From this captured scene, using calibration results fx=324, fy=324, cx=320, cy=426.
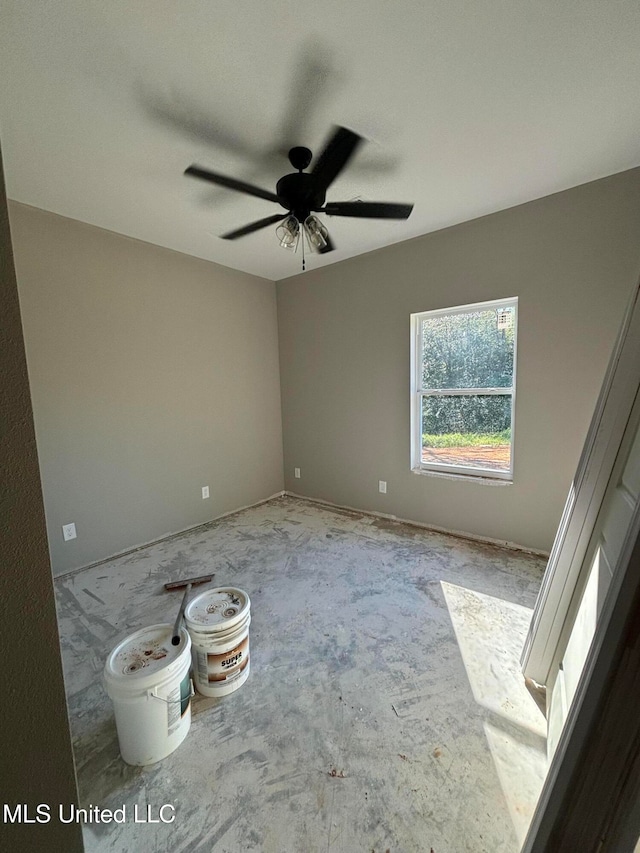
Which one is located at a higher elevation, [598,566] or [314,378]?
[314,378]

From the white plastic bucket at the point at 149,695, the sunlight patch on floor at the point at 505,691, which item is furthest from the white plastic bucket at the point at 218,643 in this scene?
the sunlight patch on floor at the point at 505,691

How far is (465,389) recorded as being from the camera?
9.30 ft

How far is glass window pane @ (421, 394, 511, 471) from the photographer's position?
2697 millimetres

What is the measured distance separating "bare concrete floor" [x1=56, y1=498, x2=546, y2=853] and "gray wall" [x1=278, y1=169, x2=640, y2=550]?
0.68 m

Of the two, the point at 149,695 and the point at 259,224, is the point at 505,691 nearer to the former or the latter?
the point at 149,695

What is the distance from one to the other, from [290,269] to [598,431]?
→ 316cm

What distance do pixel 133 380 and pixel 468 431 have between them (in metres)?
2.96

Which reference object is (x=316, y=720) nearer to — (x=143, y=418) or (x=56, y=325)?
(x=143, y=418)

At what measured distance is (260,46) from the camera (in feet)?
4.10

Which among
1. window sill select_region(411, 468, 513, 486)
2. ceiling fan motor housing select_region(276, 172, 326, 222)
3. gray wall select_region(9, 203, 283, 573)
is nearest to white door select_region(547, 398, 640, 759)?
window sill select_region(411, 468, 513, 486)

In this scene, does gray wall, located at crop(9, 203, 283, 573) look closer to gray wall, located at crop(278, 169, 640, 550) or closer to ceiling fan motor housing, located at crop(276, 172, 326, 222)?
gray wall, located at crop(278, 169, 640, 550)

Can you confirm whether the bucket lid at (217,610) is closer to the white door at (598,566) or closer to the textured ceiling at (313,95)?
the white door at (598,566)

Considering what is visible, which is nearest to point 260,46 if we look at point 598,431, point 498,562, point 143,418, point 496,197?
point 496,197

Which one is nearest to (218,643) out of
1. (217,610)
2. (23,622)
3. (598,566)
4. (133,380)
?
(217,610)
